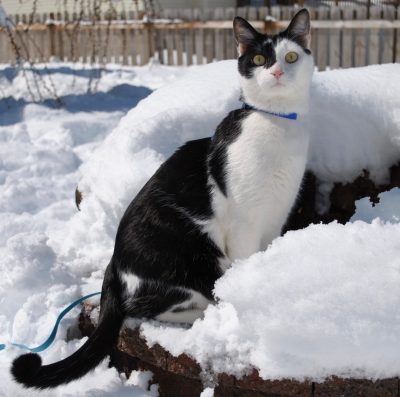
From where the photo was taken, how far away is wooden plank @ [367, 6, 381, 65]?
28.1ft

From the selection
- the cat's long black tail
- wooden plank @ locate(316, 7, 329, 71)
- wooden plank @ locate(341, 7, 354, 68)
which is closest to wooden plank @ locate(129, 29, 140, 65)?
wooden plank @ locate(316, 7, 329, 71)

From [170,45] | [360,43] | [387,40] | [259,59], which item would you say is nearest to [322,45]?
[360,43]

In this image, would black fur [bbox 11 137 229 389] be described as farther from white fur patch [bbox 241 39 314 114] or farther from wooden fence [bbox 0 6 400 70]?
wooden fence [bbox 0 6 400 70]

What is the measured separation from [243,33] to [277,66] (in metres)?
0.25

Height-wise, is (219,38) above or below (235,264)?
below

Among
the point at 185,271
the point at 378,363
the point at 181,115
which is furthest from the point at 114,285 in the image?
the point at 181,115

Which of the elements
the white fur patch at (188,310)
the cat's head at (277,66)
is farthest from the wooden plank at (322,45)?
the white fur patch at (188,310)

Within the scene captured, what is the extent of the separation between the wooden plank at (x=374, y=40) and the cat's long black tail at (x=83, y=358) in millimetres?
7735

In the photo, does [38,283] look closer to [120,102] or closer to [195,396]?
[195,396]

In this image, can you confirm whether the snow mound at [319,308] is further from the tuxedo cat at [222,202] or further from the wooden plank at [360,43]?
the wooden plank at [360,43]

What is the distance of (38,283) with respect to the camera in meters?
2.60

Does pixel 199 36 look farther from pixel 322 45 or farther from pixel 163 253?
pixel 163 253

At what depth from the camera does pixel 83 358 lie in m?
1.91

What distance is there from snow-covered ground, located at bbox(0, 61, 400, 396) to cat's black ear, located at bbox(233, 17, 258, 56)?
368 millimetres
